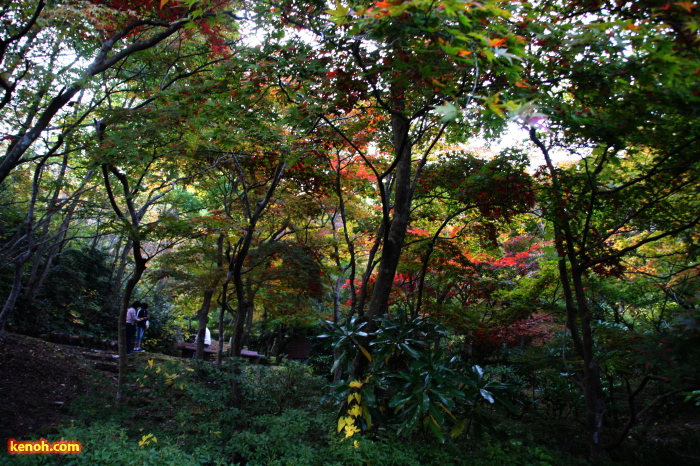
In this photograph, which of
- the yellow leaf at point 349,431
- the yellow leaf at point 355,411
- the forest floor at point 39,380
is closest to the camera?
the yellow leaf at point 349,431

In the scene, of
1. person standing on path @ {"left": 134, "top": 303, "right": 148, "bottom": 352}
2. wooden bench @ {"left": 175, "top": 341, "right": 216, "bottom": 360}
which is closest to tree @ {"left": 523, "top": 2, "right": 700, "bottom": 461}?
person standing on path @ {"left": 134, "top": 303, "right": 148, "bottom": 352}

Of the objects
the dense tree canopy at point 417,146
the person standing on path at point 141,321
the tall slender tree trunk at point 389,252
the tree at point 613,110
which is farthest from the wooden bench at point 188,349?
the tree at point 613,110

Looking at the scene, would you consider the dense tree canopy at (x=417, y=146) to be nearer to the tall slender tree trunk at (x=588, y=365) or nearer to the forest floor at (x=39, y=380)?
the tall slender tree trunk at (x=588, y=365)

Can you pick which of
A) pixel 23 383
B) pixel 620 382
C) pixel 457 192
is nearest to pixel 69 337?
pixel 23 383

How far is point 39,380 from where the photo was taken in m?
5.97

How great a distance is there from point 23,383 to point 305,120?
581 centimetres

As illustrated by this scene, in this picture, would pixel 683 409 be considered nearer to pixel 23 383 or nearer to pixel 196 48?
pixel 196 48

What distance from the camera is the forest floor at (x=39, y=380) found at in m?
4.57

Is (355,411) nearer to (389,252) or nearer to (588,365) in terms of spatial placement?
(389,252)

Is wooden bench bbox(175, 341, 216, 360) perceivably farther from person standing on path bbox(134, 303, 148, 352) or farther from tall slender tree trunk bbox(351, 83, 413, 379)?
tall slender tree trunk bbox(351, 83, 413, 379)

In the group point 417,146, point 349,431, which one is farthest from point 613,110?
point 417,146

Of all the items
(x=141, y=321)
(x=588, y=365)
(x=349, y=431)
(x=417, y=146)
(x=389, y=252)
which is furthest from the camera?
(x=141, y=321)

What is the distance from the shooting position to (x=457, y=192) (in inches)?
202

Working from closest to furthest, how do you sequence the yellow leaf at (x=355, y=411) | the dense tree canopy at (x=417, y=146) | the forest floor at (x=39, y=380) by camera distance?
1. the dense tree canopy at (x=417, y=146)
2. the yellow leaf at (x=355, y=411)
3. the forest floor at (x=39, y=380)
